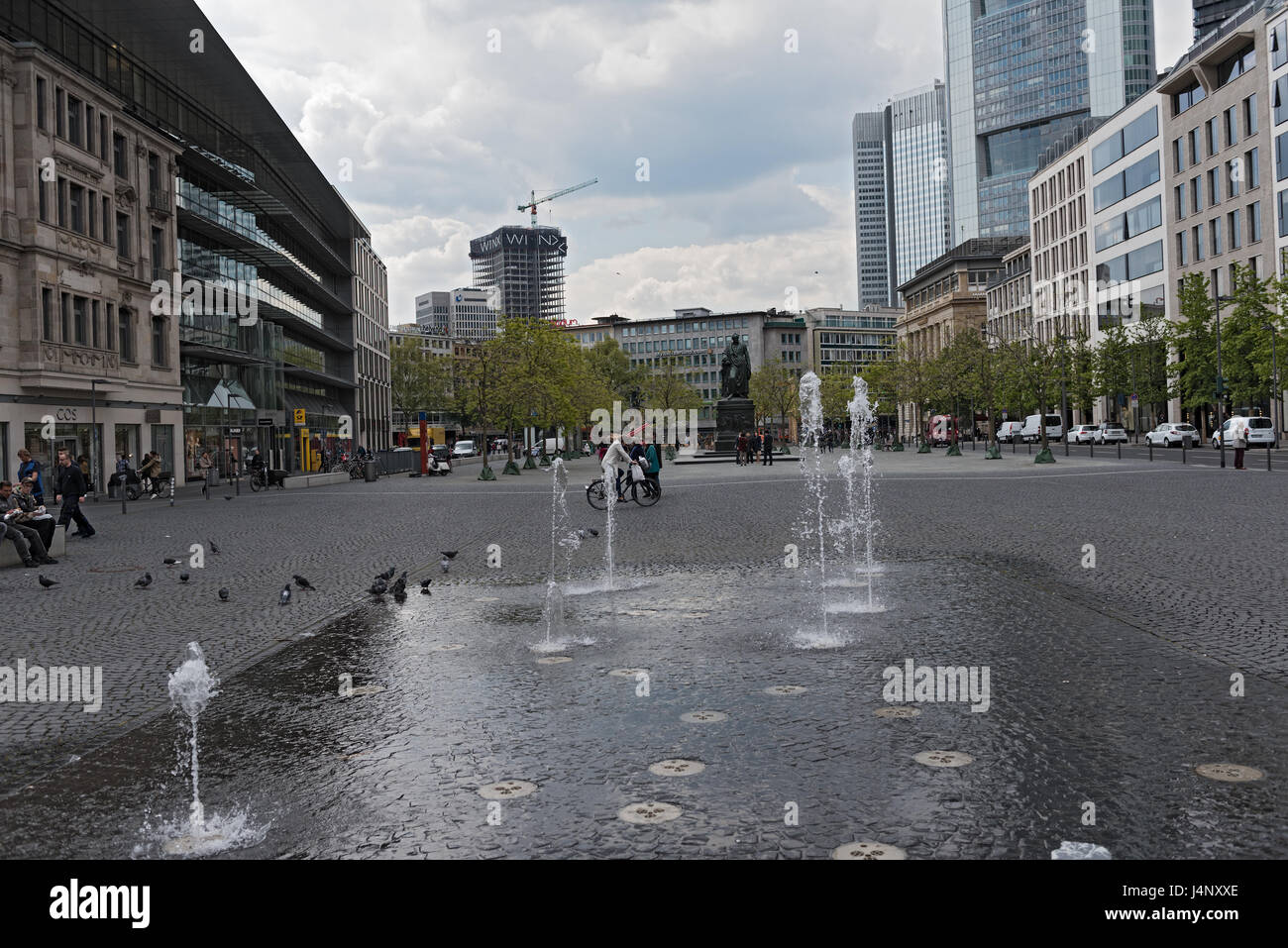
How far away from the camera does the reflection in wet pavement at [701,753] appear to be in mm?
4371

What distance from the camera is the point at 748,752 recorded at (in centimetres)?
549

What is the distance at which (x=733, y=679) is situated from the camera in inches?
284

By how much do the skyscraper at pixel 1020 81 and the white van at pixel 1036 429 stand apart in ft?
301

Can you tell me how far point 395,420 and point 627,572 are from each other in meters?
133

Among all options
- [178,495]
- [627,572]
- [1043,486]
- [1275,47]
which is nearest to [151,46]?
[178,495]

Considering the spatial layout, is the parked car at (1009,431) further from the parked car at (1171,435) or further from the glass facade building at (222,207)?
the glass facade building at (222,207)

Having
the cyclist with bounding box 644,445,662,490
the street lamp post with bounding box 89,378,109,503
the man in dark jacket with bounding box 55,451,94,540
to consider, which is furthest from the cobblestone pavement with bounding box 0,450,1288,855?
the street lamp post with bounding box 89,378,109,503

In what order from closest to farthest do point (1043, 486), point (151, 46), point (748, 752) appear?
point (748, 752) < point (1043, 486) < point (151, 46)

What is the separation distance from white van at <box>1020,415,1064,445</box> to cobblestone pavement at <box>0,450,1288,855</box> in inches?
2731

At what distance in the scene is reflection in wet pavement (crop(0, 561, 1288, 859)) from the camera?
437cm

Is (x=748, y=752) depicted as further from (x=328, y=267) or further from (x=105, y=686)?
(x=328, y=267)

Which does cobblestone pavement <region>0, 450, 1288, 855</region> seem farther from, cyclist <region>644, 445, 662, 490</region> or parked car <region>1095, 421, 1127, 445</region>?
parked car <region>1095, 421, 1127, 445</region>

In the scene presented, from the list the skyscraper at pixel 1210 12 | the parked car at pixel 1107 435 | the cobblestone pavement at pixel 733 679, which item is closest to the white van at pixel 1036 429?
the parked car at pixel 1107 435

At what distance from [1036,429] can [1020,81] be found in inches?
4596
